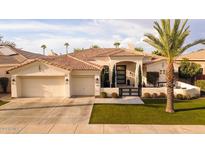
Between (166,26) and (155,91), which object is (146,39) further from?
(155,91)

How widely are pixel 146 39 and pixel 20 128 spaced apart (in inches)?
431

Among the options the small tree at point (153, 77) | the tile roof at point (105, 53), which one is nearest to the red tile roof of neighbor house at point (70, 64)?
the tile roof at point (105, 53)

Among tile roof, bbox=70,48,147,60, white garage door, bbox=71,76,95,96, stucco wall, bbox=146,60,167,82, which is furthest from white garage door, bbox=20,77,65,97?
stucco wall, bbox=146,60,167,82

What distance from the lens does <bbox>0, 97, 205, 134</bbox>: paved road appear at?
39.3 ft

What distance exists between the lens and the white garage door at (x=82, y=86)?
2438cm

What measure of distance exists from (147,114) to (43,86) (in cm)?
1258

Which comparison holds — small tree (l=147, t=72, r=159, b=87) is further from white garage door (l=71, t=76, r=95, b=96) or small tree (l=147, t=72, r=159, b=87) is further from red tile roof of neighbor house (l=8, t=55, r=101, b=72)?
white garage door (l=71, t=76, r=95, b=96)

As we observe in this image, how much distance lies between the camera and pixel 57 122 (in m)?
13.7

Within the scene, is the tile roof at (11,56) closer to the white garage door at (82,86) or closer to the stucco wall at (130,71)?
the white garage door at (82,86)

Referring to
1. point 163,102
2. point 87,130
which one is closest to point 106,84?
point 163,102

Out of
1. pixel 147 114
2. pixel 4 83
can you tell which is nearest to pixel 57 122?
pixel 147 114

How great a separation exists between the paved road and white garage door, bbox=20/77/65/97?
3981 millimetres

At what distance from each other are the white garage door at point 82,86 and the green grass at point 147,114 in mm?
5536
